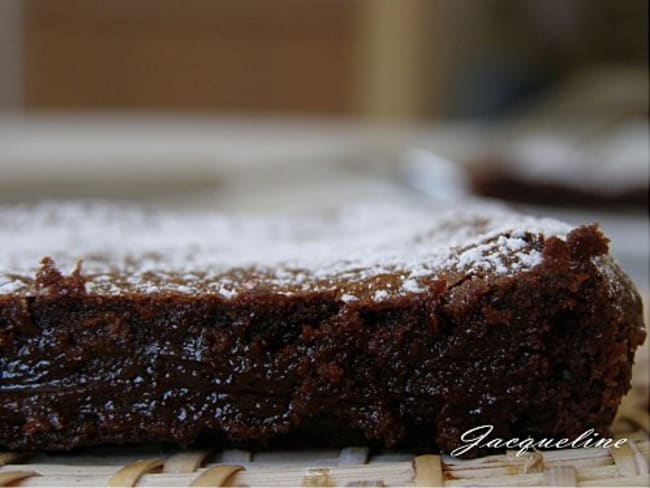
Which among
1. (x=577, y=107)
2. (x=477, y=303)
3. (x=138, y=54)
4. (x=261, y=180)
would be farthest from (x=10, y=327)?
(x=138, y=54)

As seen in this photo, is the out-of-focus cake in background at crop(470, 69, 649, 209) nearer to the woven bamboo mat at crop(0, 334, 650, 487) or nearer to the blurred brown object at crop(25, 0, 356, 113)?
the woven bamboo mat at crop(0, 334, 650, 487)

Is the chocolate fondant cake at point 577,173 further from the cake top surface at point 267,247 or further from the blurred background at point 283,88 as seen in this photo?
the cake top surface at point 267,247

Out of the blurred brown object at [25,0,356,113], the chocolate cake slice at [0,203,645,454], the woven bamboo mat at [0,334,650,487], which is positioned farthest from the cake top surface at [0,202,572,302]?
the blurred brown object at [25,0,356,113]

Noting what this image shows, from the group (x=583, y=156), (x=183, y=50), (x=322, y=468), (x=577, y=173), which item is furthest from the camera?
(x=183, y=50)

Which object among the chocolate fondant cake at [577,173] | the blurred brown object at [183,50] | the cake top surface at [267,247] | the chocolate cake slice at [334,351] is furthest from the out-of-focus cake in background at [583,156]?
the blurred brown object at [183,50]

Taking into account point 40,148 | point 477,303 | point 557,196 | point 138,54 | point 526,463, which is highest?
point 138,54

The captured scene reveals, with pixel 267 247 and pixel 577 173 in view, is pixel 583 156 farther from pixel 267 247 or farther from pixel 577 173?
pixel 267 247

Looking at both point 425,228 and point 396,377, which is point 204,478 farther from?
point 425,228

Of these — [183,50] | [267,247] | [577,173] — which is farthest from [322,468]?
[183,50]
